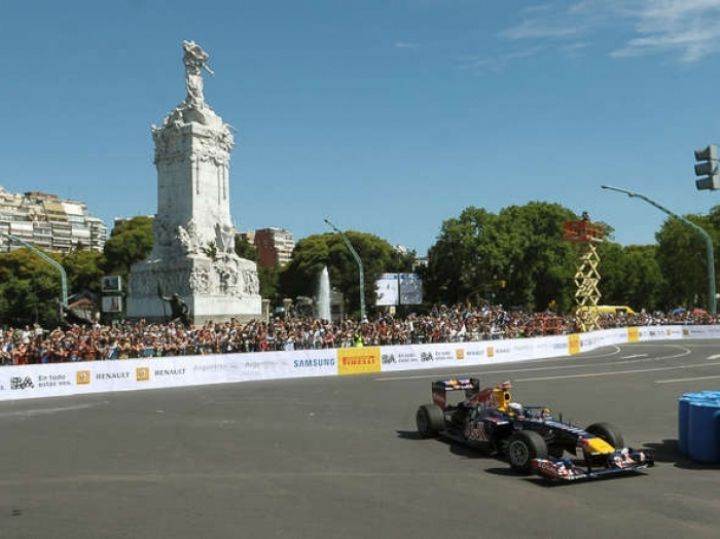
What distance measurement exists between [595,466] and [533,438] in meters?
0.95

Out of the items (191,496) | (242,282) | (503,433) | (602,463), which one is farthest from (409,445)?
(242,282)

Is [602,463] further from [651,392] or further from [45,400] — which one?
[45,400]

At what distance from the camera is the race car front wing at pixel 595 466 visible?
10.8m

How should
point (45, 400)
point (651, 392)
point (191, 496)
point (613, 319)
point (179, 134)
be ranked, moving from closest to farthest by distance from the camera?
point (191, 496), point (651, 392), point (45, 400), point (179, 134), point (613, 319)

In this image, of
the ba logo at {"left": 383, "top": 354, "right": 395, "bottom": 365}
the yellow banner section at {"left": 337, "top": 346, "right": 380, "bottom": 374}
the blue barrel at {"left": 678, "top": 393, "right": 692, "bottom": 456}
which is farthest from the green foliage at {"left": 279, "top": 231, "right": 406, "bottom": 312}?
the blue barrel at {"left": 678, "top": 393, "right": 692, "bottom": 456}

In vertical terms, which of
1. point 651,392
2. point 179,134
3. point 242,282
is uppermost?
point 179,134

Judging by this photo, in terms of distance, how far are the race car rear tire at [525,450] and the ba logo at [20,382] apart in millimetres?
17802

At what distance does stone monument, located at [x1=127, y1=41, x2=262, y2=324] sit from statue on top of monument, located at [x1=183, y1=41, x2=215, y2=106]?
69 mm

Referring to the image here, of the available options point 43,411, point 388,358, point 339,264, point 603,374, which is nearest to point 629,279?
point 339,264

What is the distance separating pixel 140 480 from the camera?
37.2 ft

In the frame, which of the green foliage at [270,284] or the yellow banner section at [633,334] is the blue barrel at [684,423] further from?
the green foliage at [270,284]

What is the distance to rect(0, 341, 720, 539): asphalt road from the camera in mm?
8797

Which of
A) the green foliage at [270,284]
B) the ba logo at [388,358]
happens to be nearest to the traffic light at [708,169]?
the ba logo at [388,358]

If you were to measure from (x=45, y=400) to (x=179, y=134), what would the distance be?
3050cm
